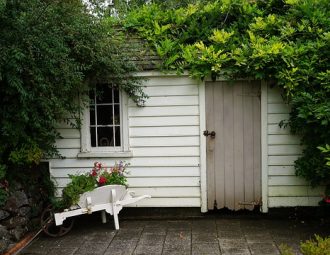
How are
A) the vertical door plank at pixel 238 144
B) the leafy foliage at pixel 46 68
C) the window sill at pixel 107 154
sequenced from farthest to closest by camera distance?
the window sill at pixel 107 154 → the vertical door plank at pixel 238 144 → the leafy foliage at pixel 46 68

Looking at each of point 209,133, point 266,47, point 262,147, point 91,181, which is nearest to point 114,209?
point 91,181

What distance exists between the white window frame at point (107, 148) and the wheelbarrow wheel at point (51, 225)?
1.16 metres

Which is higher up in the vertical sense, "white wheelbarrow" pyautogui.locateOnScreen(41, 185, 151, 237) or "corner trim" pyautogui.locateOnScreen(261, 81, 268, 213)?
"corner trim" pyautogui.locateOnScreen(261, 81, 268, 213)

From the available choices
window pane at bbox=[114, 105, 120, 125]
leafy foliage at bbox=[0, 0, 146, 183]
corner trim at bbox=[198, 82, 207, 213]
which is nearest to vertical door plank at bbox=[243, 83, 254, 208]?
corner trim at bbox=[198, 82, 207, 213]

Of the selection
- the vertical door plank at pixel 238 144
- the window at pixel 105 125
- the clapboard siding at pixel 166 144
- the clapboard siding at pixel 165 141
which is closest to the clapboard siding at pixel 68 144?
the window at pixel 105 125

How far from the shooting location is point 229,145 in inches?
291

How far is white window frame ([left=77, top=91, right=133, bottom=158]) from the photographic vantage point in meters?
7.47

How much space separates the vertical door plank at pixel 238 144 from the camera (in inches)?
289

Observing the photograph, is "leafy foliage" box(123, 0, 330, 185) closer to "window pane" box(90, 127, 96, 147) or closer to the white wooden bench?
"window pane" box(90, 127, 96, 147)

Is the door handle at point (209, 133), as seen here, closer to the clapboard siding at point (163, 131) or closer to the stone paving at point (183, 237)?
the clapboard siding at point (163, 131)

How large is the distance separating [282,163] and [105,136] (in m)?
3.11

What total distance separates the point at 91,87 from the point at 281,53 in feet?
10.3

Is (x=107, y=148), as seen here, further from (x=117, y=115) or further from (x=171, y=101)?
(x=171, y=101)

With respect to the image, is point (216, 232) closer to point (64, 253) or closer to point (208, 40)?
point (64, 253)
